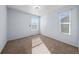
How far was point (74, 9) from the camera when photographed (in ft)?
10.0

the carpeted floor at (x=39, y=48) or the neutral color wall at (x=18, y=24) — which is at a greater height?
the neutral color wall at (x=18, y=24)

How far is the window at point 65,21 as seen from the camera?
3.47m

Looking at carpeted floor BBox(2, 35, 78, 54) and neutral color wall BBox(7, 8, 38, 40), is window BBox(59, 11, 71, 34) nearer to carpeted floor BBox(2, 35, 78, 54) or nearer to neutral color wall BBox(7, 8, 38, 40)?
carpeted floor BBox(2, 35, 78, 54)

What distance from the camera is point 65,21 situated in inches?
145

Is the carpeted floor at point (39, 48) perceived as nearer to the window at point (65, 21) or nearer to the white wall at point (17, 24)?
the window at point (65, 21)

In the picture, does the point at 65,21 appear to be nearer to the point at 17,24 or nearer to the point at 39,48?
the point at 39,48

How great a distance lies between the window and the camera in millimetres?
3466

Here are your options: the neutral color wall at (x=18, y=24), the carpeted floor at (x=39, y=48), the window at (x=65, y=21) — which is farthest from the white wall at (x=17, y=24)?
the window at (x=65, y=21)

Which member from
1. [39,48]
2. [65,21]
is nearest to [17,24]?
[39,48]

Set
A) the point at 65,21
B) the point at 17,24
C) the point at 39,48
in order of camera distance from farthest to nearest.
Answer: the point at 17,24 < the point at 65,21 < the point at 39,48

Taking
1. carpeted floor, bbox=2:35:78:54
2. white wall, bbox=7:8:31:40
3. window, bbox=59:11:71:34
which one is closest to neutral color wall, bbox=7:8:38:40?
white wall, bbox=7:8:31:40
